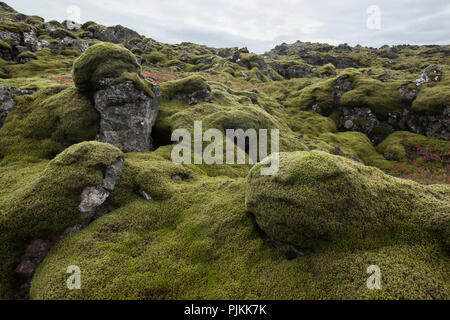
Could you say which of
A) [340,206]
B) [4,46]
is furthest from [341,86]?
[4,46]

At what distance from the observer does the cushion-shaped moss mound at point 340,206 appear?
6359 millimetres

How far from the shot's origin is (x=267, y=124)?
23.5 m

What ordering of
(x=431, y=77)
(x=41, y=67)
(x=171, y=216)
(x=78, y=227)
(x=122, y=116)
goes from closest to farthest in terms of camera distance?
(x=78, y=227) < (x=171, y=216) < (x=122, y=116) < (x=41, y=67) < (x=431, y=77)

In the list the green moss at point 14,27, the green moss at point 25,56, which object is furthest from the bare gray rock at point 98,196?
the green moss at point 14,27

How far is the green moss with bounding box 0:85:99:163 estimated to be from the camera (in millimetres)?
13445

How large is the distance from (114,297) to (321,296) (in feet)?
18.0

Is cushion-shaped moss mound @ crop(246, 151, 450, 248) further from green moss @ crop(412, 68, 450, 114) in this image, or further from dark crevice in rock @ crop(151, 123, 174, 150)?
green moss @ crop(412, 68, 450, 114)

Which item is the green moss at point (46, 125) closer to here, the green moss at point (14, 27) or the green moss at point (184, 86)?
the green moss at point (184, 86)

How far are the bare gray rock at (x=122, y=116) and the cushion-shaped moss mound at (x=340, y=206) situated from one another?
11482 mm

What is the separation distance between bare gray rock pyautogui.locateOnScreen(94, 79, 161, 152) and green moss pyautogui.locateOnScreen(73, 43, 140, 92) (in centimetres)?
77

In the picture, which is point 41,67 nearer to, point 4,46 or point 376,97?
point 4,46

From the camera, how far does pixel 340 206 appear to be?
6.57 meters

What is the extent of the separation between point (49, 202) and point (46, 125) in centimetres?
Result: 945
